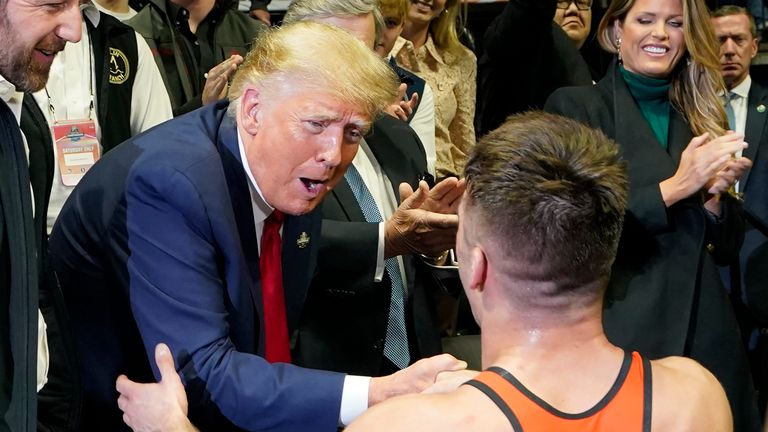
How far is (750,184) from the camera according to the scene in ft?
15.5

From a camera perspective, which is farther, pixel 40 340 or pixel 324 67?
pixel 324 67

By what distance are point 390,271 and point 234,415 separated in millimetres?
1084

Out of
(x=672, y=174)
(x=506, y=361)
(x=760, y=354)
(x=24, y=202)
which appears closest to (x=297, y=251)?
(x=24, y=202)

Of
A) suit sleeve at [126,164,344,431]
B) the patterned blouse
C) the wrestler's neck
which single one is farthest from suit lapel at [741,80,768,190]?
the wrestler's neck

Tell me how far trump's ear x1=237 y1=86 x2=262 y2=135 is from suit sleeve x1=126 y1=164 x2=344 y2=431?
0.23 m

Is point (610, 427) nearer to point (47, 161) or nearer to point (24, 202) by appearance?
point (24, 202)

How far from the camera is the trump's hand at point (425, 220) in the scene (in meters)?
3.04

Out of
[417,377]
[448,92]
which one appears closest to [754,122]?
[448,92]

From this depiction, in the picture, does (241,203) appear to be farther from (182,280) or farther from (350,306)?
(350,306)

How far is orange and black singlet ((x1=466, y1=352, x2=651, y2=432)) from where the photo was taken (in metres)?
1.79

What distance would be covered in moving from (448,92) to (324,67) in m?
1.79

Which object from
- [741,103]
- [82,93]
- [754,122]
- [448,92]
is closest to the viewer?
[82,93]

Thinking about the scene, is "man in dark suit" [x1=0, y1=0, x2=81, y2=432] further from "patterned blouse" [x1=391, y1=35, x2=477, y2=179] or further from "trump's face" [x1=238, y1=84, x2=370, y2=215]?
"patterned blouse" [x1=391, y1=35, x2=477, y2=179]

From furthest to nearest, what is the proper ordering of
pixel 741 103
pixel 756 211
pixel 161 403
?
pixel 741 103 < pixel 756 211 < pixel 161 403
